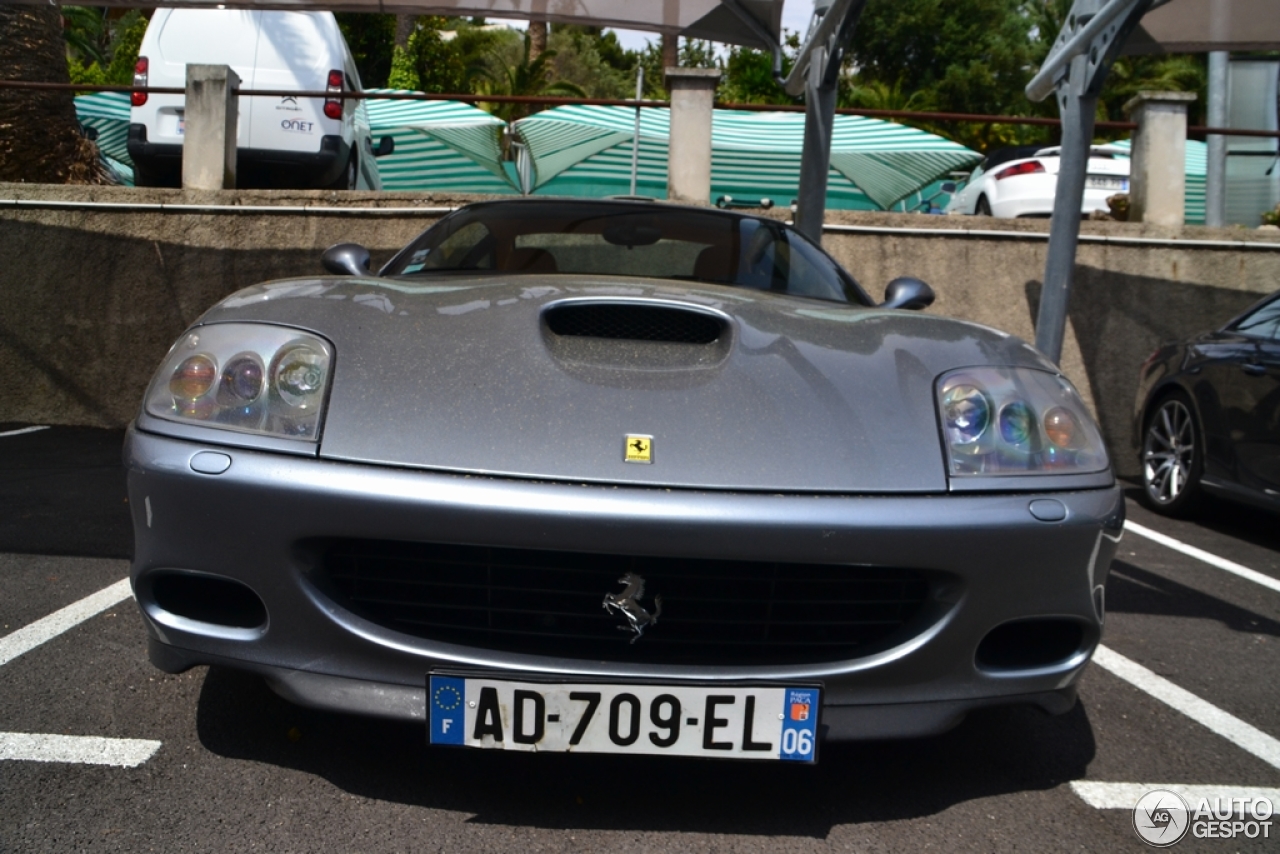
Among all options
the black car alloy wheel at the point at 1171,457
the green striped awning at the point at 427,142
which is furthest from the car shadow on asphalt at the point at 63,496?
the green striped awning at the point at 427,142

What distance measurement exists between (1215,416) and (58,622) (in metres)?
5.10

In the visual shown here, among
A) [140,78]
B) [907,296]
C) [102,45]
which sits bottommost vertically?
[907,296]

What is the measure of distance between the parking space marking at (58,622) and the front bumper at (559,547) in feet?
3.46

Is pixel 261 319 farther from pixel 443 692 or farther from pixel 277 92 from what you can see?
pixel 277 92

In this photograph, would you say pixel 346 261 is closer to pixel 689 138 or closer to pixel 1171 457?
pixel 1171 457

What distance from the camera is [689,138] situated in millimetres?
8492

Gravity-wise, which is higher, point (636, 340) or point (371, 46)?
point (371, 46)

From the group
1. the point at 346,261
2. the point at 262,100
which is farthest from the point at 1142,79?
the point at 346,261

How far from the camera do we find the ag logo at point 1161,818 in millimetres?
2186

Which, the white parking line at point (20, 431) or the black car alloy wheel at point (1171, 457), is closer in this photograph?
the black car alloy wheel at point (1171, 457)

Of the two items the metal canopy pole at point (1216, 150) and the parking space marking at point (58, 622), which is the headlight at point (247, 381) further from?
the metal canopy pole at point (1216, 150)

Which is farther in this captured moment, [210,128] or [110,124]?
[110,124]

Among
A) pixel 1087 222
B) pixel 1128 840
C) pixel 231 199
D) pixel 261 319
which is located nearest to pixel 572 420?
pixel 261 319

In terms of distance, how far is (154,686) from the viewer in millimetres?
2723
